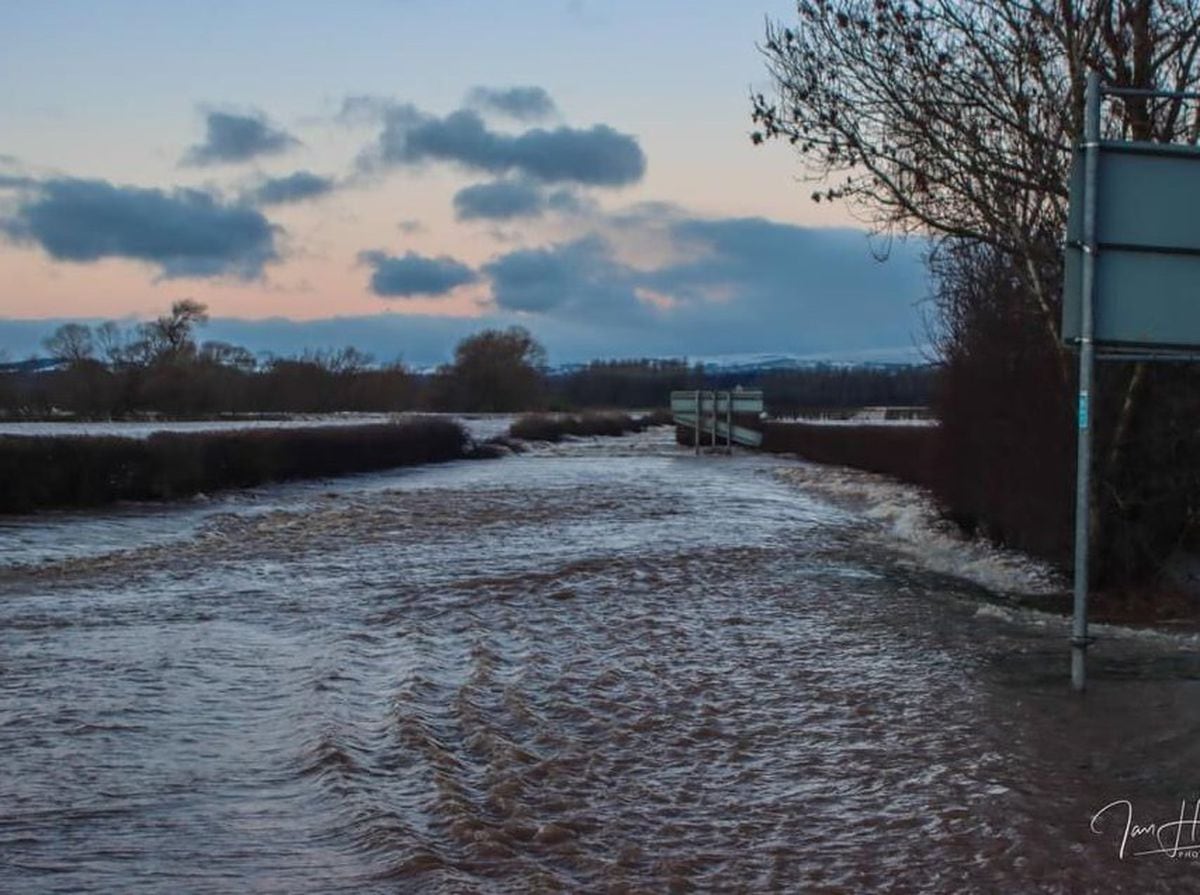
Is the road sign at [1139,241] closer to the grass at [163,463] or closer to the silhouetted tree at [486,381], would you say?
the grass at [163,463]

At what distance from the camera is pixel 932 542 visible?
70.2 feet

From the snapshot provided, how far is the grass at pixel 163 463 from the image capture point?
1063 inches

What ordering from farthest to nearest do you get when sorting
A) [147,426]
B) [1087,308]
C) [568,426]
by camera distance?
[568,426] < [147,426] < [1087,308]

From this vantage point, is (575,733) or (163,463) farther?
(163,463)

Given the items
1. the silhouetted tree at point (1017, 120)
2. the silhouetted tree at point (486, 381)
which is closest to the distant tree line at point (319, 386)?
the silhouetted tree at point (486, 381)

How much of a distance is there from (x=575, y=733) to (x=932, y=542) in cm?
1441

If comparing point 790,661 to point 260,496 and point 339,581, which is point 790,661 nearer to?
point 339,581

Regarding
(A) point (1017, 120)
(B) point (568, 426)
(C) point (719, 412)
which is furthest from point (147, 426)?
(A) point (1017, 120)

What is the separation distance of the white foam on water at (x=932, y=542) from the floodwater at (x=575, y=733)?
230 millimetres

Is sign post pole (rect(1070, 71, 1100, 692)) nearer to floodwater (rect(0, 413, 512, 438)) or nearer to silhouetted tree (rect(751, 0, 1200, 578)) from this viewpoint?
silhouetted tree (rect(751, 0, 1200, 578))

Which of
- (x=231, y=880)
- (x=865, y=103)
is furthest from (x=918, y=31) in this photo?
(x=231, y=880)

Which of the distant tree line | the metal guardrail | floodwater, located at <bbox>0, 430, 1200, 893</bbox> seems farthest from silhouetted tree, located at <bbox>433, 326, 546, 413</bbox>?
floodwater, located at <bbox>0, 430, 1200, 893</bbox>

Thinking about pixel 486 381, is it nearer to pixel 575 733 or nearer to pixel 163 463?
pixel 163 463

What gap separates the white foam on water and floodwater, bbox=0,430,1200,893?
0.23 m
